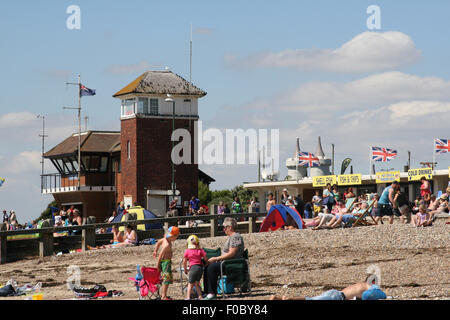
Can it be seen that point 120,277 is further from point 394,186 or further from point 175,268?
point 394,186

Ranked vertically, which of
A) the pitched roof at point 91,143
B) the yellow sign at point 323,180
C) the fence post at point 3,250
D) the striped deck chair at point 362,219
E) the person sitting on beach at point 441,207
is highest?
the pitched roof at point 91,143

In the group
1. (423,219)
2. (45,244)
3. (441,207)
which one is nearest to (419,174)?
(441,207)

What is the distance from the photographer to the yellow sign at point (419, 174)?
48312mm

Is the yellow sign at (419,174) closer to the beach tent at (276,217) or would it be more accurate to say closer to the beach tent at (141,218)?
the beach tent at (141,218)

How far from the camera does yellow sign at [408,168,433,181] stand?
48.3 meters

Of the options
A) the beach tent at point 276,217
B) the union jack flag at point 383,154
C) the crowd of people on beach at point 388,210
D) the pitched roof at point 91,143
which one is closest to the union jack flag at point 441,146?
the union jack flag at point 383,154

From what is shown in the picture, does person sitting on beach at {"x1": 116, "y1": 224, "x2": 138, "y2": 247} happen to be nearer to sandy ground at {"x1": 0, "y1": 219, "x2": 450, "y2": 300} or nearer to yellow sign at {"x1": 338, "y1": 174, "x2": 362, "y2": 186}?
sandy ground at {"x1": 0, "y1": 219, "x2": 450, "y2": 300}

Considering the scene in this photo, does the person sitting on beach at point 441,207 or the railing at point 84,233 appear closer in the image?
the person sitting on beach at point 441,207

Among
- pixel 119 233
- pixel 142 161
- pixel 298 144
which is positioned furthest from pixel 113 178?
pixel 119 233

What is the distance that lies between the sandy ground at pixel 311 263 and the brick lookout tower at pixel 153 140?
3562 cm

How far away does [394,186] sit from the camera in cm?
2597

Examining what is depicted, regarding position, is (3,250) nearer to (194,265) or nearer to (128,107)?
(194,265)

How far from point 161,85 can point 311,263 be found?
Answer: 151 feet
